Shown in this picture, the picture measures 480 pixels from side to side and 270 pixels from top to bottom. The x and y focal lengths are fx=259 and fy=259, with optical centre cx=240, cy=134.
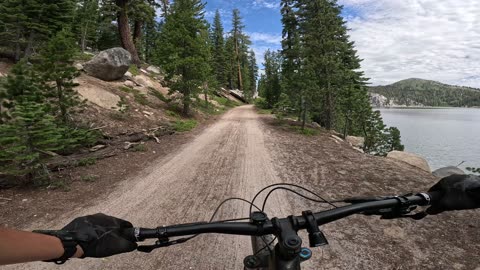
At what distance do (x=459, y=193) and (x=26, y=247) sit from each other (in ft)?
7.82

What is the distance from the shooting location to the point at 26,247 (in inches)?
40.3

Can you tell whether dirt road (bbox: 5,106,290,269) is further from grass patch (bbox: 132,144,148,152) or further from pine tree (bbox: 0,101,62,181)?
pine tree (bbox: 0,101,62,181)

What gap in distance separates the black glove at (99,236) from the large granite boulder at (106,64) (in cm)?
1750

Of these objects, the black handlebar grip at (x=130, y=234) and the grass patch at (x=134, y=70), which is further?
the grass patch at (x=134, y=70)

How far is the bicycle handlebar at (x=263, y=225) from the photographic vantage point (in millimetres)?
1455

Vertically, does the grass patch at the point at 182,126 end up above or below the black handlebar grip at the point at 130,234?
below

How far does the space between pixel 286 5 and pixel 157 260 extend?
89.5 ft

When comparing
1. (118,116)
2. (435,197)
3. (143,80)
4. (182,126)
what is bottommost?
(182,126)

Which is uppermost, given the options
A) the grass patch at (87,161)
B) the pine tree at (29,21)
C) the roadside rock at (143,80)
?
the pine tree at (29,21)

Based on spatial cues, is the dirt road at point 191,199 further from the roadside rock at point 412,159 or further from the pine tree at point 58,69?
the roadside rock at point 412,159

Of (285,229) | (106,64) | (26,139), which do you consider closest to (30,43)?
(106,64)

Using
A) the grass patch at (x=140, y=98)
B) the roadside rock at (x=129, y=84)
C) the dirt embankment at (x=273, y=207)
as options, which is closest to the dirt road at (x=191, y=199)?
the dirt embankment at (x=273, y=207)

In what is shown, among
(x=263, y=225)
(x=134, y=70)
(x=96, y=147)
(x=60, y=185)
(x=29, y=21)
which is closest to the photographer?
(x=263, y=225)

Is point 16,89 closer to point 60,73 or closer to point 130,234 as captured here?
point 60,73
